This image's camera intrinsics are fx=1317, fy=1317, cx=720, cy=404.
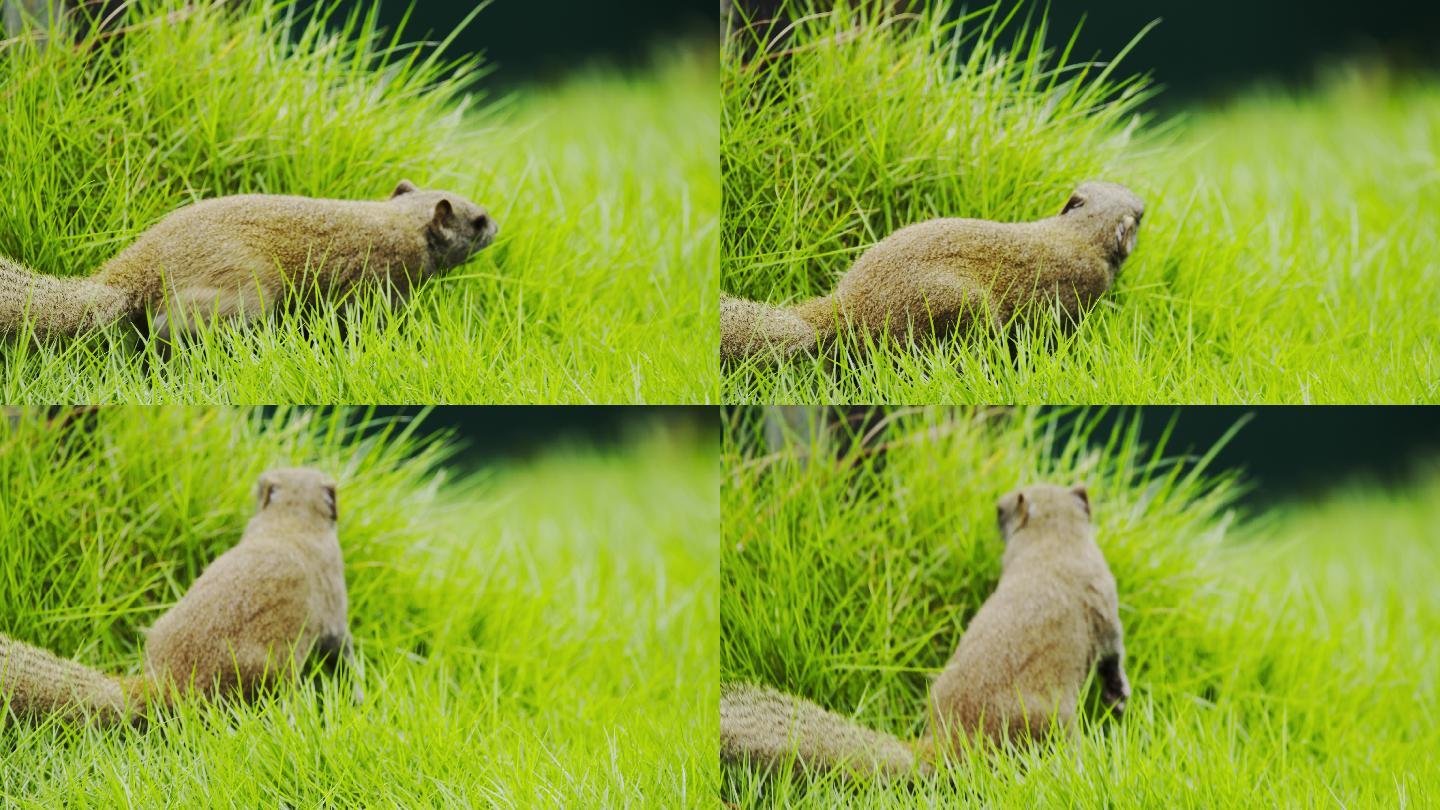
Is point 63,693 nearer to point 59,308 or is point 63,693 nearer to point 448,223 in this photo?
point 59,308

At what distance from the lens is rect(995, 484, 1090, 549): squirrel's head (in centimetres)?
266

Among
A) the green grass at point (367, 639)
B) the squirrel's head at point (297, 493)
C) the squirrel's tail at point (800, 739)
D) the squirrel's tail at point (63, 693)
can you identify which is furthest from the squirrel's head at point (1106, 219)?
the squirrel's tail at point (63, 693)

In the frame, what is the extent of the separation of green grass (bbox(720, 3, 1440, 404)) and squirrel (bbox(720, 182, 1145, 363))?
0.04m

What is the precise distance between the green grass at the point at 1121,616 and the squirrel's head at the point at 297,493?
0.82 m

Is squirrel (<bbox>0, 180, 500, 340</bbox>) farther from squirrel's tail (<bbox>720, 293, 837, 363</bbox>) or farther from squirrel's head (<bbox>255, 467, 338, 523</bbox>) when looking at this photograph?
squirrel's tail (<bbox>720, 293, 837, 363</bbox>)

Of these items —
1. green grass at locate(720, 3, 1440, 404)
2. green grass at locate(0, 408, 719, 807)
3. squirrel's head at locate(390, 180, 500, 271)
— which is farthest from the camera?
squirrel's head at locate(390, 180, 500, 271)

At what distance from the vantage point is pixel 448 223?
2625 millimetres

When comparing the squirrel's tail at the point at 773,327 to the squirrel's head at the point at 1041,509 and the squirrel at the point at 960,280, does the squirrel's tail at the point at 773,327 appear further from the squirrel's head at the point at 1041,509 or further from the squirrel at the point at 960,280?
the squirrel's head at the point at 1041,509

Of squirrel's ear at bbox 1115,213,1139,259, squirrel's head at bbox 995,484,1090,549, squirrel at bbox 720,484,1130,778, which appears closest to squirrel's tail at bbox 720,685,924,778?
squirrel at bbox 720,484,1130,778

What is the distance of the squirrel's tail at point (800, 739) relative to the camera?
7.93 feet

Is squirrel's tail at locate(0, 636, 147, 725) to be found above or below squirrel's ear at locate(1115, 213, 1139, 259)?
below

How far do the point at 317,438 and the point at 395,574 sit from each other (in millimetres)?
342

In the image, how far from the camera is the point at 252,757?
2.36 meters

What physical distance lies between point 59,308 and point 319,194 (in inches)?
20.7
